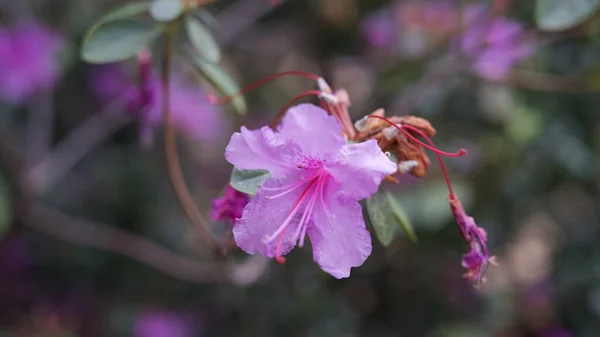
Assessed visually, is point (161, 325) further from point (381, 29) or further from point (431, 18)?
point (431, 18)

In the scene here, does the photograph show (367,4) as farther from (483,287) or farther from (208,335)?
(208,335)

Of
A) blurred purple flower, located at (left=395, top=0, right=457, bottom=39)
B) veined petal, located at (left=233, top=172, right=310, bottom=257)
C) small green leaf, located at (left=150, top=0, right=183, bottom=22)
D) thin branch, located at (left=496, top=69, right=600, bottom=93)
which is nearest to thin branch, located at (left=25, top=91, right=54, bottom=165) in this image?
small green leaf, located at (left=150, top=0, right=183, bottom=22)

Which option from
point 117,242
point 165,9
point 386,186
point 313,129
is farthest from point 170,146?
point 117,242

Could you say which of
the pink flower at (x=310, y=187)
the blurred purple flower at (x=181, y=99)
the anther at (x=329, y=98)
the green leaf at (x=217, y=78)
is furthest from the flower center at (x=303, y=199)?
the blurred purple flower at (x=181, y=99)

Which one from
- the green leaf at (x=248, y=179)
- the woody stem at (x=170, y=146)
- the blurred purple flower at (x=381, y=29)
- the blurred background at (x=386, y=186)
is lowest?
the blurred background at (x=386, y=186)

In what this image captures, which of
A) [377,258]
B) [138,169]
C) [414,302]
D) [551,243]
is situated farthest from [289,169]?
[551,243]

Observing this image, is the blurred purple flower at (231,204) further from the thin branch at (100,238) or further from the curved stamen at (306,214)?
the thin branch at (100,238)

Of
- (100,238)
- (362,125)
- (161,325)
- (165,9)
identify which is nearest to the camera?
(362,125)
